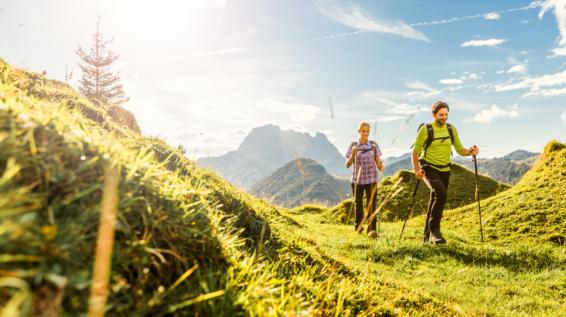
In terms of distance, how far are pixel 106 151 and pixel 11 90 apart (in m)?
1.81

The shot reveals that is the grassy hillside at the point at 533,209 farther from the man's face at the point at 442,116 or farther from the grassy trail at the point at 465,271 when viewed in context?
the man's face at the point at 442,116

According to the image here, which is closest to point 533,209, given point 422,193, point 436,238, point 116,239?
point 436,238

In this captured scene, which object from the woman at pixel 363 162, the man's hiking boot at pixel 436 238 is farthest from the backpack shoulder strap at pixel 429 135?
the man's hiking boot at pixel 436 238

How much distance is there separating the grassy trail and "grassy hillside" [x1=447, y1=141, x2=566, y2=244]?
114 centimetres

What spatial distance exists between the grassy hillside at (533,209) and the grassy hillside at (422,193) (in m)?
4.36

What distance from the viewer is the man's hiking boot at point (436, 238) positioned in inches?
426

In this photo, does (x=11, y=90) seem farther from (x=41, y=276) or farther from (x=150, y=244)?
(x=41, y=276)

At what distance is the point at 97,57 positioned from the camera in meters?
60.1

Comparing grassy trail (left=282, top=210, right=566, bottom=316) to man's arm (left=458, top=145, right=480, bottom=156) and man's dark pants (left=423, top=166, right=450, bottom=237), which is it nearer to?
man's dark pants (left=423, top=166, right=450, bottom=237)

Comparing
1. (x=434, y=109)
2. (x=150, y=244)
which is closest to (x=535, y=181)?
(x=434, y=109)

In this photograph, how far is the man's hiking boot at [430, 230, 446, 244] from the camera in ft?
35.5

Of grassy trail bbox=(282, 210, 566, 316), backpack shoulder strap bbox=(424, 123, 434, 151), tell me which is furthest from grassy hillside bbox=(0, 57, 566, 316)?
backpack shoulder strap bbox=(424, 123, 434, 151)

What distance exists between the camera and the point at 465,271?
8.80 metres

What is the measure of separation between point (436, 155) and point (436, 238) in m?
2.51
